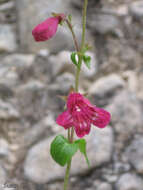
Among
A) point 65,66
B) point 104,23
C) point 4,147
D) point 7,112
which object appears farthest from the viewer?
point 104,23

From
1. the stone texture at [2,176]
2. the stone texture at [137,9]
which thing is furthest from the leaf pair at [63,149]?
the stone texture at [137,9]

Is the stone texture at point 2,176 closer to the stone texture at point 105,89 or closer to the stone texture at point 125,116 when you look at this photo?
the stone texture at point 125,116

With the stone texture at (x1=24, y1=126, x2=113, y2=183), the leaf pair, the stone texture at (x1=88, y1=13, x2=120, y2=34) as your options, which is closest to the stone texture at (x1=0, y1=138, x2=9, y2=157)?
the stone texture at (x1=24, y1=126, x2=113, y2=183)

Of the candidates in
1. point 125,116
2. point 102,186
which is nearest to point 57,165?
point 102,186

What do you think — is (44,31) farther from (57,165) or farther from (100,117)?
(57,165)

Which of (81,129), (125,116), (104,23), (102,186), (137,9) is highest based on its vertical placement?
(137,9)

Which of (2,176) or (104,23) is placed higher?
(104,23)

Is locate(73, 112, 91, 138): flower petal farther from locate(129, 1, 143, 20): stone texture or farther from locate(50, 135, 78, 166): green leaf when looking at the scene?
locate(129, 1, 143, 20): stone texture
